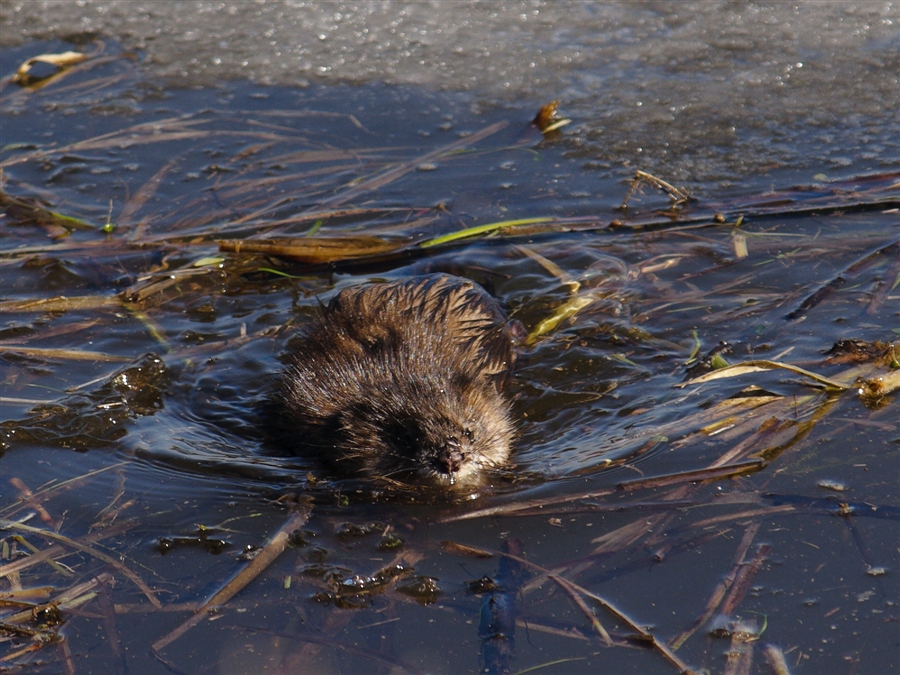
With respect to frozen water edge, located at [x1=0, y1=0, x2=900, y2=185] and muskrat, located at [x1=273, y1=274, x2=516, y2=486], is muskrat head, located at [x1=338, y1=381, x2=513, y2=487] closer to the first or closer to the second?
muskrat, located at [x1=273, y1=274, x2=516, y2=486]

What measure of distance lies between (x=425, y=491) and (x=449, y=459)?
5.7 inches

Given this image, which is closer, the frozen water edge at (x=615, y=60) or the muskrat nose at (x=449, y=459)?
the muskrat nose at (x=449, y=459)

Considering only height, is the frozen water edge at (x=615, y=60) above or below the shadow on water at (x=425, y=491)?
above

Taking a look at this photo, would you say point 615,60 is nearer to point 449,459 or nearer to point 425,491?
point 449,459

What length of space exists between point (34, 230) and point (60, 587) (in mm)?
2990

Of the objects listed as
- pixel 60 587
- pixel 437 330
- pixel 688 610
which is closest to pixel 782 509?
pixel 688 610

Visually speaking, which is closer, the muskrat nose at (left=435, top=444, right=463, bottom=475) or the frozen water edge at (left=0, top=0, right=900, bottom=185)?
the muskrat nose at (left=435, top=444, right=463, bottom=475)

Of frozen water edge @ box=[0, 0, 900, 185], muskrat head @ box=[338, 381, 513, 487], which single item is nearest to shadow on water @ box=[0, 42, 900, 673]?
muskrat head @ box=[338, 381, 513, 487]

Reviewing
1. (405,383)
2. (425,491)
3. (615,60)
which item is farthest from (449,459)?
(615,60)

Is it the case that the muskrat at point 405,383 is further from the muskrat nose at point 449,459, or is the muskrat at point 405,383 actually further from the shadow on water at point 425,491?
the shadow on water at point 425,491

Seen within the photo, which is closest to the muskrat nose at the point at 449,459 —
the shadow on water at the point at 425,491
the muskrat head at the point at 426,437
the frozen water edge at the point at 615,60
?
the muskrat head at the point at 426,437

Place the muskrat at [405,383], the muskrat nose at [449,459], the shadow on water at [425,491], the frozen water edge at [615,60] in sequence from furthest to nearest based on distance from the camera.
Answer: the frozen water edge at [615,60]
the muskrat at [405,383]
the muskrat nose at [449,459]
the shadow on water at [425,491]

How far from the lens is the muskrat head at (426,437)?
3791 millimetres

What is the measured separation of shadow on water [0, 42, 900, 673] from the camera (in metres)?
2.91
